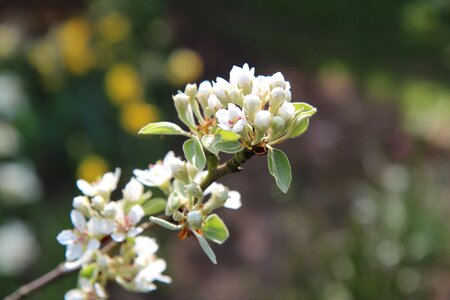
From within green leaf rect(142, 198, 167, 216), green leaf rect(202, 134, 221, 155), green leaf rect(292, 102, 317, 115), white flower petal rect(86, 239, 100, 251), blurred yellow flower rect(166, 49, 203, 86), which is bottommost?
blurred yellow flower rect(166, 49, 203, 86)

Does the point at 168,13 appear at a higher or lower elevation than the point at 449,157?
higher

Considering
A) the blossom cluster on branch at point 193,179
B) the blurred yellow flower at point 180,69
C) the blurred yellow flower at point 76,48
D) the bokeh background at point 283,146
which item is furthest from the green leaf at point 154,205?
the blurred yellow flower at point 180,69

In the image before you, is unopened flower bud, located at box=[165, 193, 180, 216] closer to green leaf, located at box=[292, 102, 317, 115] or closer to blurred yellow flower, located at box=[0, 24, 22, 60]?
green leaf, located at box=[292, 102, 317, 115]

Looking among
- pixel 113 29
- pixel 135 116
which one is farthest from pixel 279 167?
pixel 113 29

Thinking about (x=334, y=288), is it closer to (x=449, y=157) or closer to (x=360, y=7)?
(x=449, y=157)

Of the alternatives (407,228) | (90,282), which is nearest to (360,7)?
(407,228)

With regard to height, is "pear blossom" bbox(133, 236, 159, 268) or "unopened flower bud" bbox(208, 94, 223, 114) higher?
"unopened flower bud" bbox(208, 94, 223, 114)

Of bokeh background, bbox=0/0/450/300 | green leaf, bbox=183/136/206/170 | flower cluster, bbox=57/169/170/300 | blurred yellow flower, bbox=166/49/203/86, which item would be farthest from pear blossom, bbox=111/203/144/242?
blurred yellow flower, bbox=166/49/203/86

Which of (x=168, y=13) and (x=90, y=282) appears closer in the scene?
(x=90, y=282)
